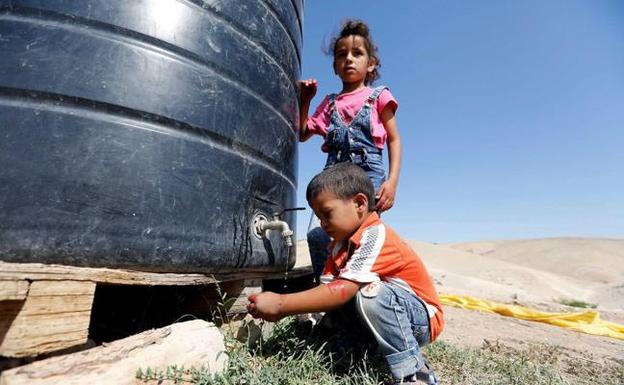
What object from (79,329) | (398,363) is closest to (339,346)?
(398,363)

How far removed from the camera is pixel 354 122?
254 centimetres

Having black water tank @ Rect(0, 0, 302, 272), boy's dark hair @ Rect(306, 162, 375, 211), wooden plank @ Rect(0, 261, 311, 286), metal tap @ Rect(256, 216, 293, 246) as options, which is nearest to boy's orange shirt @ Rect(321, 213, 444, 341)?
boy's dark hair @ Rect(306, 162, 375, 211)

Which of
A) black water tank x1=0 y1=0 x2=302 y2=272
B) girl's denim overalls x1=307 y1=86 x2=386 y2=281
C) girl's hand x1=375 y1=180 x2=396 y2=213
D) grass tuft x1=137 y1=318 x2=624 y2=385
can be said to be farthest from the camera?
girl's denim overalls x1=307 y1=86 x2=386 y2=281

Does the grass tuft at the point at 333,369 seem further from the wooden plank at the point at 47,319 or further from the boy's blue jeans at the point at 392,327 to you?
the wooden plank at the point at 47,319

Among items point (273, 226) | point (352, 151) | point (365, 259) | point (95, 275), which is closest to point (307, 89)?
point (352, 151)

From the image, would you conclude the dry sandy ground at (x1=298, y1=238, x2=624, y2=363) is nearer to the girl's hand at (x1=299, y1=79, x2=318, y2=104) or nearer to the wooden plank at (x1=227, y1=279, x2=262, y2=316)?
the wooden plank at (x1=227, y1=279, x2=262, y2=316)

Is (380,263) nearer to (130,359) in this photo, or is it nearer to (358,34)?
(130,359)

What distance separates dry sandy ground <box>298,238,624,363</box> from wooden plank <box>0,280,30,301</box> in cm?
279

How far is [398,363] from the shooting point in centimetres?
166

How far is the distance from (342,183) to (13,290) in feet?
4.25

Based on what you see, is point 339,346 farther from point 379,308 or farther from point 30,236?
point 30,236

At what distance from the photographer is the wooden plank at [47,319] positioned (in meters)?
1.08

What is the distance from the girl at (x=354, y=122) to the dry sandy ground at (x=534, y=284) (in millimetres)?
1471

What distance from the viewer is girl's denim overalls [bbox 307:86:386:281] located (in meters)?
A: 2.43
